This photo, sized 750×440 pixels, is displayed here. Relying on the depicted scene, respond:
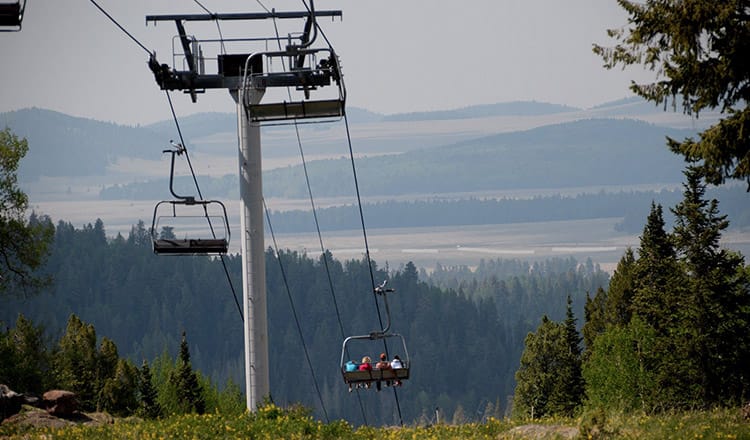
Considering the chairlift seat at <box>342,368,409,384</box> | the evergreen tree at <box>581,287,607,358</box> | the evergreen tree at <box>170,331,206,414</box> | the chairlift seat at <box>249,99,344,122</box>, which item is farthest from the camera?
the evergreen tree at <box>581,287,607,358</box>

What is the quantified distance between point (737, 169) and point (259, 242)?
34.0 feet

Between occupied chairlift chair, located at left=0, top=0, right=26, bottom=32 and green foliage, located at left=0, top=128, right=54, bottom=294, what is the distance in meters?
36.9

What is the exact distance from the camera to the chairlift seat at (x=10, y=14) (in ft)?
53.7

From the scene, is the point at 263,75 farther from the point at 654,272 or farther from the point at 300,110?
the point at 654,272

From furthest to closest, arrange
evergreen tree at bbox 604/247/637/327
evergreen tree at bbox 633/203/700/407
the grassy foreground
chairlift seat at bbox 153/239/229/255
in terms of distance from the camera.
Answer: evergreen tree at bbox 604/247/637/327
evergreen tree at bbox 633/203/700/407
chairlift seat at bbox 153/239/229/255
the grassy foreground

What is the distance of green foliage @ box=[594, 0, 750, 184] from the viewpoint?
19.9 meters

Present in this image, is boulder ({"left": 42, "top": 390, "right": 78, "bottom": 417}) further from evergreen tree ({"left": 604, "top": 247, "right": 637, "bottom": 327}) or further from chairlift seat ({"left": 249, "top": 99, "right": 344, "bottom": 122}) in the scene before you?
evergreen tree ({"left": 604, "top": 247, "right": 637, "bottom": 327})

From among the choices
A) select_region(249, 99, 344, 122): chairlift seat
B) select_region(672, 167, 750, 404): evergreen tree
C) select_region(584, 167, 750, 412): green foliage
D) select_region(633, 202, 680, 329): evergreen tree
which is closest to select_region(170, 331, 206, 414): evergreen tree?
select_region(584, 167, 750, 412): green foliage

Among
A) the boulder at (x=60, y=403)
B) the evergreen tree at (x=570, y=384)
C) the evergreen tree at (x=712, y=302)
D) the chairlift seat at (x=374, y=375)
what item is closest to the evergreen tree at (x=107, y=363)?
the evergreen tree at (x=570, y=384)

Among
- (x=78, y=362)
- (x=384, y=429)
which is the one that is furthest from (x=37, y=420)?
(x=78, y=362)

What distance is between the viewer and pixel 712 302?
210 ft

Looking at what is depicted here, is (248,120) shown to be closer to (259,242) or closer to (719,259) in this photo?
(259,242)

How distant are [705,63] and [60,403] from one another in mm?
→ 17149

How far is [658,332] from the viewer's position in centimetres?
7200
